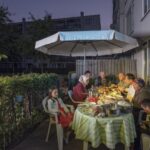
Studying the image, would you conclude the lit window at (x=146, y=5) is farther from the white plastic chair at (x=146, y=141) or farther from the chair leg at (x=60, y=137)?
the white plastic chair at (x=146, y=141)

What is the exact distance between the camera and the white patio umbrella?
9.04m

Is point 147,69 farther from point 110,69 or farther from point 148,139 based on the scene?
point 148,139

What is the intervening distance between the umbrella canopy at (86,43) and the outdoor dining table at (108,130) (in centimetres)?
318

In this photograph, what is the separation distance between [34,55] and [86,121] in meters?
28.8

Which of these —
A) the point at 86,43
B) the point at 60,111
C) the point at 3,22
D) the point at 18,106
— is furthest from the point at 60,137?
the point at 3,22

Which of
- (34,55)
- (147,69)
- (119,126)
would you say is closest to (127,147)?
(119,126)

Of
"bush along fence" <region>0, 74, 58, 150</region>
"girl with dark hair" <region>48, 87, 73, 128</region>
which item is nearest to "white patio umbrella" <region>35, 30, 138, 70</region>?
"bush along fence" <region>0, 74, 58, 150</region>

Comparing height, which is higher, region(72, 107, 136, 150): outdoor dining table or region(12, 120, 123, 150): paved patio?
region(72, 107, 136, 150): outdoor dining table

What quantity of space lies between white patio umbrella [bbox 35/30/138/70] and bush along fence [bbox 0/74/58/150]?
1322 mm

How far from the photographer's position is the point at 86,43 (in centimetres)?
1264

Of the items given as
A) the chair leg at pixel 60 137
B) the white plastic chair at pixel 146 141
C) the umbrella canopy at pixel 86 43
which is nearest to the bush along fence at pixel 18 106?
the chair leg at pixel 60 137

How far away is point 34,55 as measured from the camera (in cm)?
3466

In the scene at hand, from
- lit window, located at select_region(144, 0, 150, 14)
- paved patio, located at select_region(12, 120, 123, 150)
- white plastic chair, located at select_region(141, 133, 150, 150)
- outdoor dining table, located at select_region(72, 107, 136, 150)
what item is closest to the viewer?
white plastic chair, located at select_region(141, 133, 150, 150)

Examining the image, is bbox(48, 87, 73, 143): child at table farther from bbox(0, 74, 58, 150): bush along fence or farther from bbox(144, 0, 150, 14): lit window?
bbox(144, 0, 150, 14): lit window
